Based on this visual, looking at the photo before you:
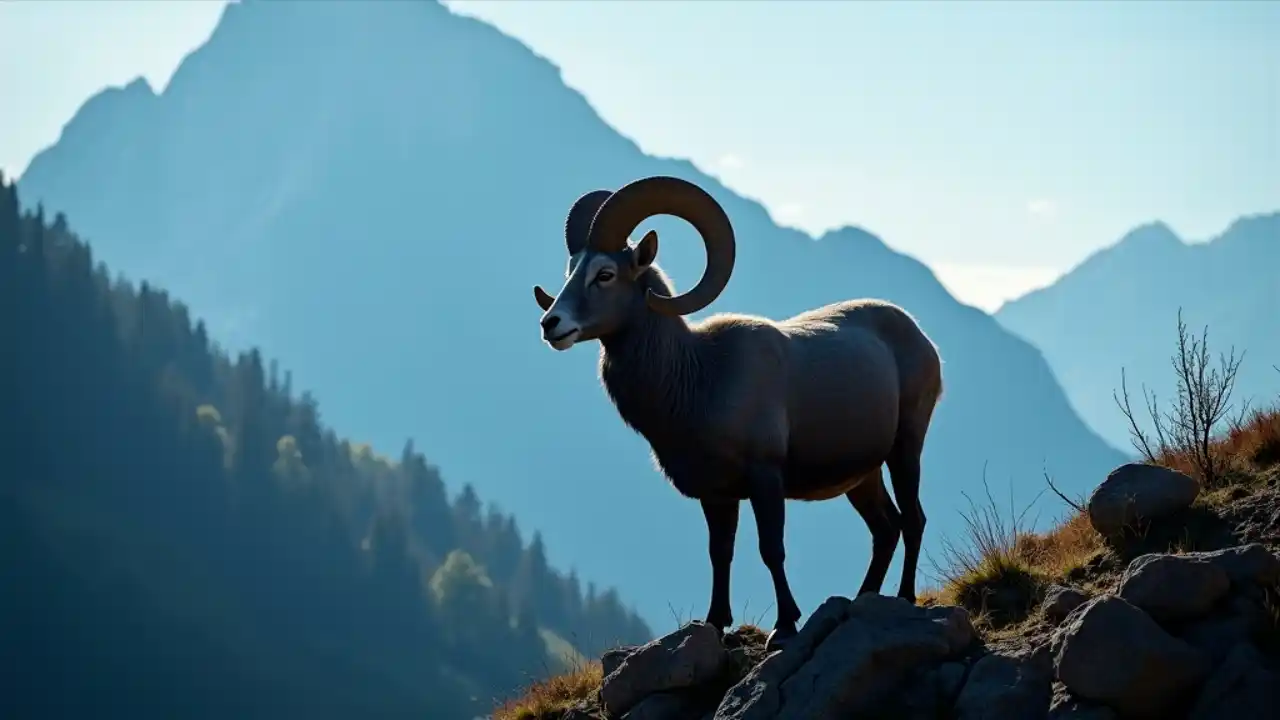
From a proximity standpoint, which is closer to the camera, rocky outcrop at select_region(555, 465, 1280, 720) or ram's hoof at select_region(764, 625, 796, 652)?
rocky outcrop at select_region(555, 465, 1280, 720)

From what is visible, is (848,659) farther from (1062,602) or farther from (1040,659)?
(1062,602)

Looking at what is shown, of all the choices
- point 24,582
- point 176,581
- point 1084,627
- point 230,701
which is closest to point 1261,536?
point 1084,627

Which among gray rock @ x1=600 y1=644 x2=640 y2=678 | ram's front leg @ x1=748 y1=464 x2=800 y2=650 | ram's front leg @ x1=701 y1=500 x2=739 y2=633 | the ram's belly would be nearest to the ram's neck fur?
ram's front leg @ x1=748 y1=464 x2=800 y2=650

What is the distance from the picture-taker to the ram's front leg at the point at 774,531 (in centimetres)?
1287

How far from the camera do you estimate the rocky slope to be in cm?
984

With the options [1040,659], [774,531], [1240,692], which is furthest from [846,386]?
[1240,692]

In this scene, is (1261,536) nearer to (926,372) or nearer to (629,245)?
(926,372)

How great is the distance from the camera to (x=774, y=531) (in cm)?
1290

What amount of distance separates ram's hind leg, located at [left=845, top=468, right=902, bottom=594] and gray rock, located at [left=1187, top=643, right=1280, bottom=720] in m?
5.35

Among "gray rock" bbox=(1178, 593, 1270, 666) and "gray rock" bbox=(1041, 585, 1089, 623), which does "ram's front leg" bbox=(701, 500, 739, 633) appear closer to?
"gray rock" bbox=(1041, 585, 1089, 623)

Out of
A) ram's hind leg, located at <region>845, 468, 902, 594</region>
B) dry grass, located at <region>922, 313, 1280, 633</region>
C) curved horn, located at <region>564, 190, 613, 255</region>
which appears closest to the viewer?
dry grass, located at <region>922, 313, 1280, 633</region>

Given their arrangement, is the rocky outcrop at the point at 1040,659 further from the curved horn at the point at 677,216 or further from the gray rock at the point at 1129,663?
the curved horn at the point at 677,216

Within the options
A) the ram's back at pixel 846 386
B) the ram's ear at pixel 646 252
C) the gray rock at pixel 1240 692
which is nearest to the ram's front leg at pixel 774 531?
the ram's back at pixel 846 386

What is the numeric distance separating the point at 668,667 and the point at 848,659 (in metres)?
2.19
